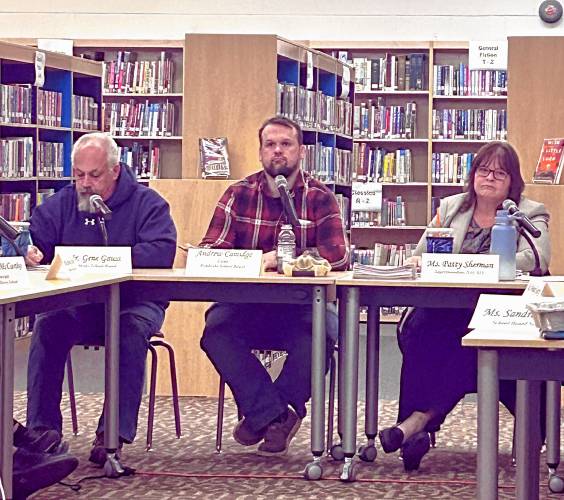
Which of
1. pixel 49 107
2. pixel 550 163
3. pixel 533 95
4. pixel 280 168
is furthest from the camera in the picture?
pixel 49 107

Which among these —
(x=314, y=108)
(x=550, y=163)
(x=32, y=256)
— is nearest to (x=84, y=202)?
(x=32, y=256)

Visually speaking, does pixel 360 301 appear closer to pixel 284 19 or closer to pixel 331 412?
pixel 331 412

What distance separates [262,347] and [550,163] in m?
1.88

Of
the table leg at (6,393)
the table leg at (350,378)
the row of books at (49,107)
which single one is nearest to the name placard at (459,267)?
the table leg at (350,378)

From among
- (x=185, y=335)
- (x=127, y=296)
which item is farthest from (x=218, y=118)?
(x=127, y=296)

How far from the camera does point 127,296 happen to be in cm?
428

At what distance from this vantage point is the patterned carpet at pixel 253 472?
3.86 metres

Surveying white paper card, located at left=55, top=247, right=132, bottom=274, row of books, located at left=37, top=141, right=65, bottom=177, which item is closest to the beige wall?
row of books, located at left=37, top=141, right=65, bottom=177

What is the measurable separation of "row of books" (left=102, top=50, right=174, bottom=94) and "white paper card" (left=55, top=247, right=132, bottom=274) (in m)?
5.39

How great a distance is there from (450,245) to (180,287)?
983 millimetres

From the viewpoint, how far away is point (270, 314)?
14.9ft

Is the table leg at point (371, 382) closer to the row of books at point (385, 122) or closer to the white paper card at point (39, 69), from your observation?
the white paper card at point (39, 69)

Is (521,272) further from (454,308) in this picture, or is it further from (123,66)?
(123,66)

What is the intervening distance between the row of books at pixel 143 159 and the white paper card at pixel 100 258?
5.34 meters
